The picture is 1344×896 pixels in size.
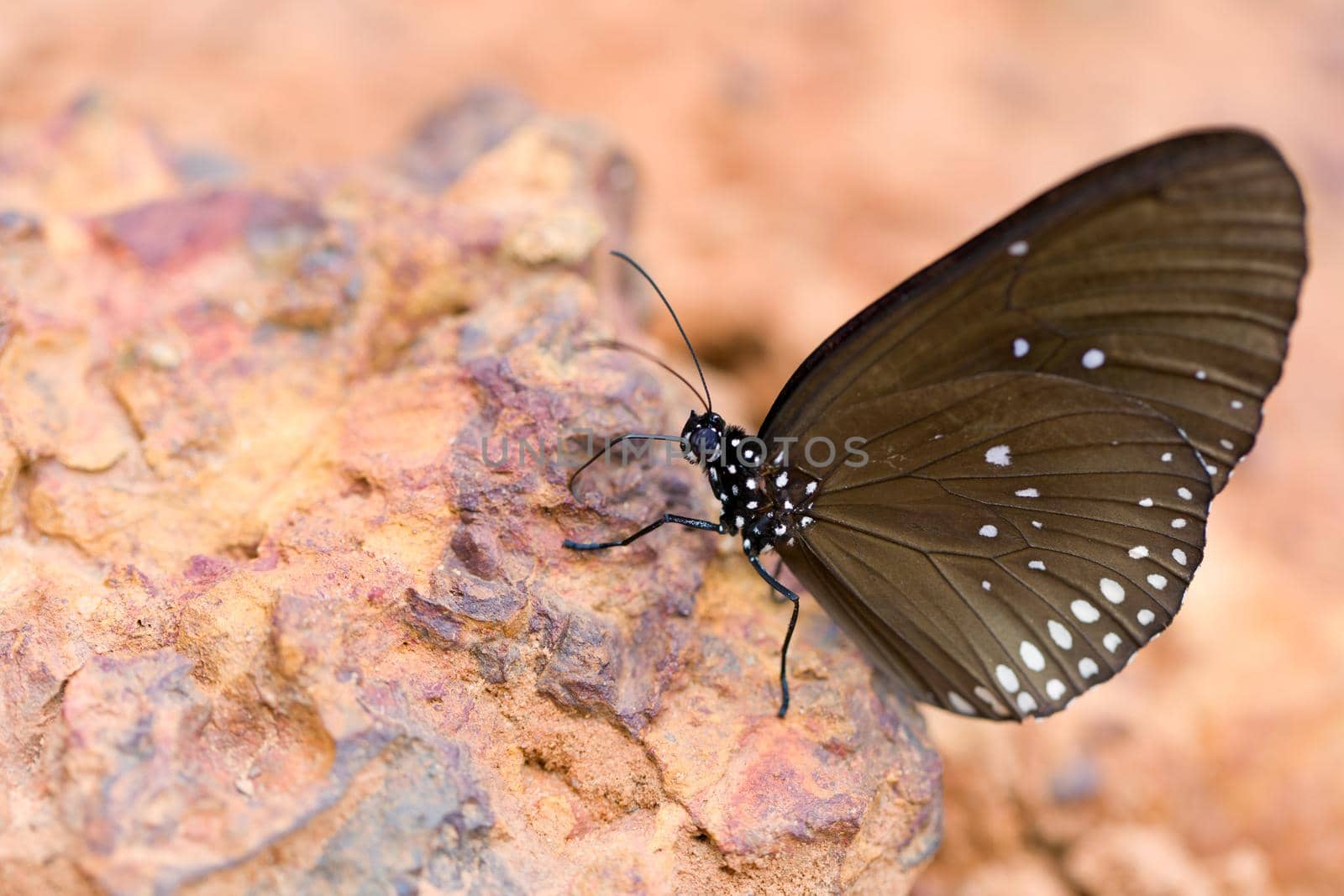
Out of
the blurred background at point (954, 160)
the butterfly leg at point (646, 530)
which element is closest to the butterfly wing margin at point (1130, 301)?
the butterfly leg at point (646, 530)

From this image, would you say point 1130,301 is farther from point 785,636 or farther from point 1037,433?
point 785,636

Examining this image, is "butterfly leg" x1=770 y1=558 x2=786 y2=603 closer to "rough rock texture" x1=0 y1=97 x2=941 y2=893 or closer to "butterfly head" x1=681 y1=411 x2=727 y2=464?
"rough rock texture" x1=0 y1=97 x2=941 y2=893

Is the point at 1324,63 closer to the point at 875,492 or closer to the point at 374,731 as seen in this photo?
the point at 875,492

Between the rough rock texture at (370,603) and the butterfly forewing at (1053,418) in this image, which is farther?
the butterfly forewing at (1053,418)

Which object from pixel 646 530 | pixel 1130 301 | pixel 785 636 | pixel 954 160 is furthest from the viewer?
pixel 954 160

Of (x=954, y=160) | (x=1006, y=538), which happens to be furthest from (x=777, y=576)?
(x=954, y=160)

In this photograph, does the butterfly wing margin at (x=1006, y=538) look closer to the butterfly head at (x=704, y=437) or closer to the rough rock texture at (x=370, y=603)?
the rough rock texture at (x=370, y=603)
